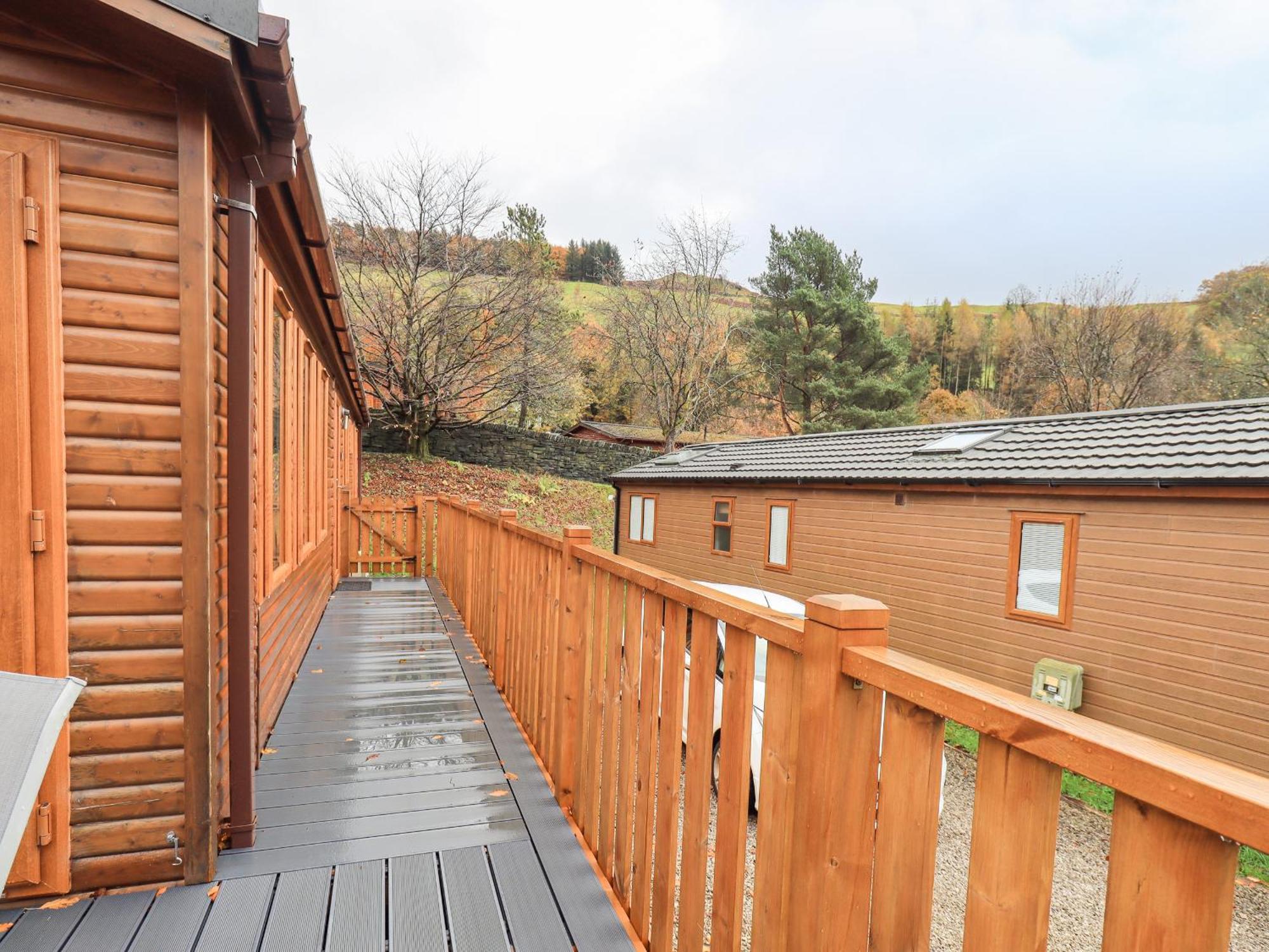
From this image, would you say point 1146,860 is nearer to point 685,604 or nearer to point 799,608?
point 685,604

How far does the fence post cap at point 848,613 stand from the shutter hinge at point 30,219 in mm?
2323

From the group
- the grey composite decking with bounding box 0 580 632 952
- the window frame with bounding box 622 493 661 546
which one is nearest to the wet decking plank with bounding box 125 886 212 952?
the grey composite decking with bounding box 0 580 632 952

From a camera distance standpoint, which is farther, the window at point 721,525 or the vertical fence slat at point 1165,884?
the window at point 721,525

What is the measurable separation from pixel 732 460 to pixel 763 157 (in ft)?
92.6

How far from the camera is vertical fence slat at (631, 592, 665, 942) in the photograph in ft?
5.79

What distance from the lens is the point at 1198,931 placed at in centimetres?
60

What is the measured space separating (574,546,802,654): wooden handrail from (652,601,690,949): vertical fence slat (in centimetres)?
6

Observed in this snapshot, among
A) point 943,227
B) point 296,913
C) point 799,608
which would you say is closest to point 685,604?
point 296,913

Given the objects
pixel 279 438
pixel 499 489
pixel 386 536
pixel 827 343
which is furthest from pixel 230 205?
pixel 827 343

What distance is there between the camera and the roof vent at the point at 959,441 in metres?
8.88

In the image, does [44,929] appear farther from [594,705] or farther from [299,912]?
[594,705]

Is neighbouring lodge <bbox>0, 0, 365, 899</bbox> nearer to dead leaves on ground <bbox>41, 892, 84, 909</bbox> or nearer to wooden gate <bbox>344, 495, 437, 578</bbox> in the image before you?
dead leaves on ground <bbox>41, 892, 84, 909</bbox>

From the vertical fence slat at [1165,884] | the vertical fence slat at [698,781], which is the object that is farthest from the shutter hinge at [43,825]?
the vertical fence slat at [1165,884]

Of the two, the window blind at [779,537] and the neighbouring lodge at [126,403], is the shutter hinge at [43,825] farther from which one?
the window blind at [779,537]
